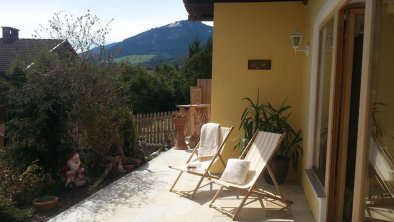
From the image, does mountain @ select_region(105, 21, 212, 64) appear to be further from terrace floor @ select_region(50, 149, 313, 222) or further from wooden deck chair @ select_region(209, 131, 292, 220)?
wooden deck chair @ select_region(209, 131, 292, 220)

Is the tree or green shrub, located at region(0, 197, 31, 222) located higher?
the tree

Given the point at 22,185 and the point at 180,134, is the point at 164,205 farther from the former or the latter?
Answer: the point at 180,134

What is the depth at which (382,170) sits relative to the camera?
271 centimetres

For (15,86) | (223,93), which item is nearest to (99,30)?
(15,86)

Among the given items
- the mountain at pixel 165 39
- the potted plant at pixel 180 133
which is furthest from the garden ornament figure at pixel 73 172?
the mountain at pixel 165 39

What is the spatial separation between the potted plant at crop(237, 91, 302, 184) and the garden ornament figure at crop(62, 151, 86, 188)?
2776 millimetres

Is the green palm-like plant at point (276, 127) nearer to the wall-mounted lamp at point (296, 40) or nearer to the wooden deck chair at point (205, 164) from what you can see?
the wooden deck chair at point (205, 164)

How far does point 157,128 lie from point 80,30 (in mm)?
4436

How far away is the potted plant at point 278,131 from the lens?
6328 mm

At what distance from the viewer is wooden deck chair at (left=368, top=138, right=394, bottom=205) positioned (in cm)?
257

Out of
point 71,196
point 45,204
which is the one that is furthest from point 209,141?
point 45,204

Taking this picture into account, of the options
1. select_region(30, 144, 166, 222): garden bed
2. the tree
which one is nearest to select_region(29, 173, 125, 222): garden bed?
select_region(30, 144, 166, 222): garden bed

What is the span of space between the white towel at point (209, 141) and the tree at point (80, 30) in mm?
2647

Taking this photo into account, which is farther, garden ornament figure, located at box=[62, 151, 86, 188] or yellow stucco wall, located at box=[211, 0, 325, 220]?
yellow stucco wall, located at box=[211, 0, 325, 220]
